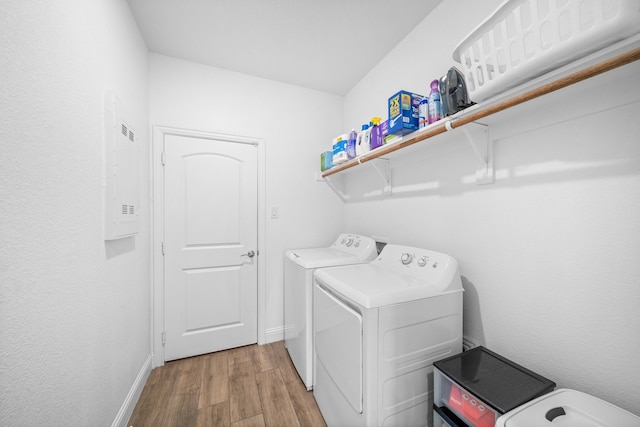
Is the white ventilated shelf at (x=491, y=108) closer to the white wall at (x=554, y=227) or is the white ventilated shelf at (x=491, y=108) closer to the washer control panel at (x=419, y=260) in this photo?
the white wall at (x=554, y=227)

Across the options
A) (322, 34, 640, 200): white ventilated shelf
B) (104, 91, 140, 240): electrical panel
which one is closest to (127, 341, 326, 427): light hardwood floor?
(104, 91, 140, 240): electrical panel

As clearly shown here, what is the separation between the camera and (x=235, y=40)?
1.88m

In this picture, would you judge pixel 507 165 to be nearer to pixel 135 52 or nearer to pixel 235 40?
pixel 235 40

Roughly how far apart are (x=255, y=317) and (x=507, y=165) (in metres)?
2.34

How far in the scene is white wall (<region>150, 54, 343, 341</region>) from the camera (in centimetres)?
211

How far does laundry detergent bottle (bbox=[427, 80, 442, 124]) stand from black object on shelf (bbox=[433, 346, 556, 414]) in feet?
3.86

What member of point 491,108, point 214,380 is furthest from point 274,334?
point 491,108

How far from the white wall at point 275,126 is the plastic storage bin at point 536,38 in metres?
1.75

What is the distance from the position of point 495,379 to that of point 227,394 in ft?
5.47

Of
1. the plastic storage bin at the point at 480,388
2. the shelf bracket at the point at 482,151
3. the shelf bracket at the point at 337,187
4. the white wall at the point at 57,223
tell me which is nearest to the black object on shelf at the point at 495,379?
the plastic storage bin at the point at 480,388

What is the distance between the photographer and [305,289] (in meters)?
1.72

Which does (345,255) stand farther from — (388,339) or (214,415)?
(214,415)

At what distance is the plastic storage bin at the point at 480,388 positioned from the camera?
0.85 m

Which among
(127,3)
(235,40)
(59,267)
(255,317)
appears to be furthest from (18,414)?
(235,40)
